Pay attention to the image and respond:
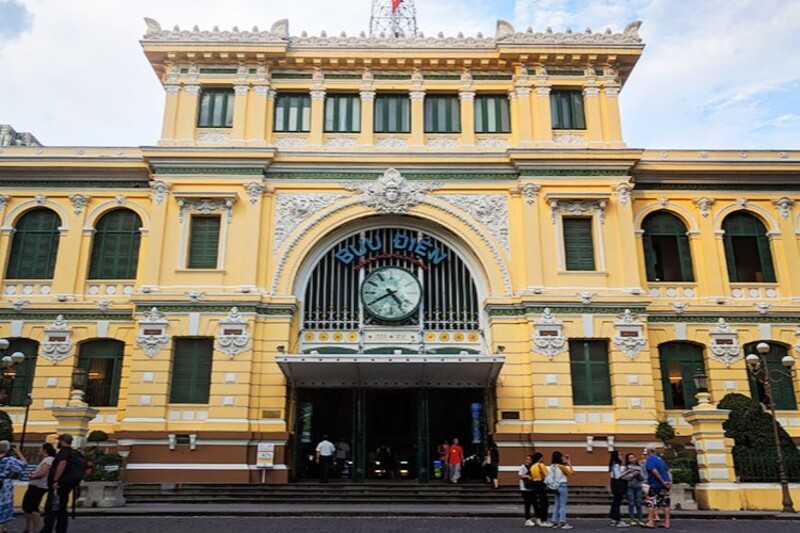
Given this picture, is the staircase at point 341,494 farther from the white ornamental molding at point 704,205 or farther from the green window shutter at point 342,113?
the green window shutter at point 342,113

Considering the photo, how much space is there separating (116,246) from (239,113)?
7468 mm

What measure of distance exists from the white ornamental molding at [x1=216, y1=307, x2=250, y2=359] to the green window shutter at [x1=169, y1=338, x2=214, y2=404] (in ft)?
2.00

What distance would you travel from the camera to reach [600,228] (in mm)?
27719

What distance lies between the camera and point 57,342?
2744 cm

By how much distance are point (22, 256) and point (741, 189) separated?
30157 millimetres

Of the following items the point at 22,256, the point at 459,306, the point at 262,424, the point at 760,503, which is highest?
the point at 22,256

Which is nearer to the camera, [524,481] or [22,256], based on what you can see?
[524,481]

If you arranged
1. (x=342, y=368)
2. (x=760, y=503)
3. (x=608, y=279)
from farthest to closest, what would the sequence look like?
(x=608, y=279)
(x=342, y=368)
(x=760, y=503)

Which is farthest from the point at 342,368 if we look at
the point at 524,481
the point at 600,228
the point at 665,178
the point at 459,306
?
the point at 665,178

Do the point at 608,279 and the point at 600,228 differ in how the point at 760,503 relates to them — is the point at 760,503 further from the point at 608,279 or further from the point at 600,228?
the point at 600,228

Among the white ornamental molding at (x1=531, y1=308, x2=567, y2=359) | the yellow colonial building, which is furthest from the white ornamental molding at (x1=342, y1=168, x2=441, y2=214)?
the white ornamental molding at (x1=531, y1=308, x2=567, y2=359)

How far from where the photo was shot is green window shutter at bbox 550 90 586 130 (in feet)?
96.1

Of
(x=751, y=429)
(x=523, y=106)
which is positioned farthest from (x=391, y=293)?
(x=751, y=429)

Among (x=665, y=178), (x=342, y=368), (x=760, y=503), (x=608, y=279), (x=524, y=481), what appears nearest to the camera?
(x=524, y=481)
